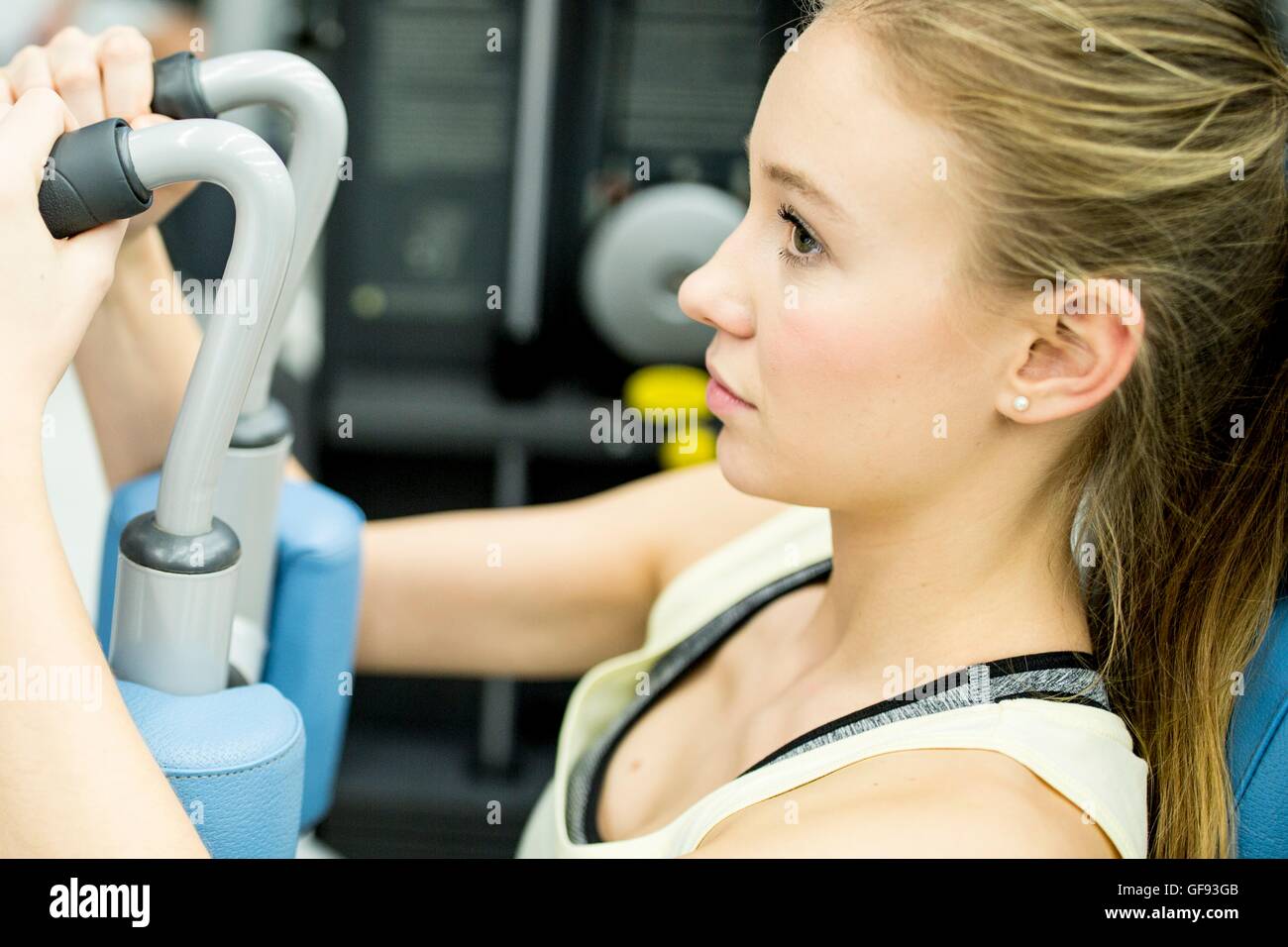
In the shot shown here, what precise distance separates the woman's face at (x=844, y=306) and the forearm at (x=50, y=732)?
1.34 ft

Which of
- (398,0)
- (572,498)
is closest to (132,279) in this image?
(398,0)

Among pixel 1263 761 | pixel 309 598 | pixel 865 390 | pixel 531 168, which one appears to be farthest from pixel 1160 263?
pixel 531 168

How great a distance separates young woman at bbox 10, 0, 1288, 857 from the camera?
0.76m

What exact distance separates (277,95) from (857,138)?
0.33 meters

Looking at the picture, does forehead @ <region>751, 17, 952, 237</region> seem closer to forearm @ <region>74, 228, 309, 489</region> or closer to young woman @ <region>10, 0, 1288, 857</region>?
young woman @ <region>10, 0, 1288, 857</region>

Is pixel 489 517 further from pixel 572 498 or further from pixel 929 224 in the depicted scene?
pixel 572 498

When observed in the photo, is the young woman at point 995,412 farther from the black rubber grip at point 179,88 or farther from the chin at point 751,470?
the black rubber grip at point 179,88

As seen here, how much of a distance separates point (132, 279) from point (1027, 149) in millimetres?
605

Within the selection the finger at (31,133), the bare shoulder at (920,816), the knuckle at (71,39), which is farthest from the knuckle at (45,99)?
the bare shoulder at (920,816)

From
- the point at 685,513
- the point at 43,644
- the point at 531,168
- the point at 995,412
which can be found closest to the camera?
the point at 43,644

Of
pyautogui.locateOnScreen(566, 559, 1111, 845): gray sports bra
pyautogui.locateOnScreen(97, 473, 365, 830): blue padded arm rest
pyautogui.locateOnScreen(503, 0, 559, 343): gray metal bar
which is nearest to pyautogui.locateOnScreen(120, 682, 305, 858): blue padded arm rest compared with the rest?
pyautogui.locateOnScreen(97, 473, 365, 830): blue padded arm rest

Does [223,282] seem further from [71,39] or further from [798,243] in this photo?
[798,243]

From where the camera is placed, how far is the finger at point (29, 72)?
72cm

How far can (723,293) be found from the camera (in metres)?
0.84
